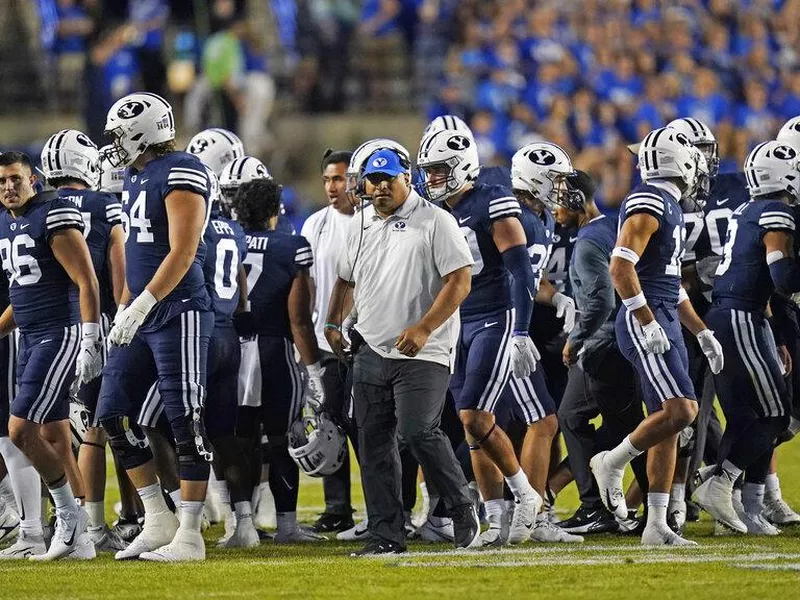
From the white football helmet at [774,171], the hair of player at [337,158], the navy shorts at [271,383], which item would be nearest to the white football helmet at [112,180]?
the hair of player at [337,158]

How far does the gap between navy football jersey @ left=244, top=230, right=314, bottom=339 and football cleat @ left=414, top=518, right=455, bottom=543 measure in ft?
3.94

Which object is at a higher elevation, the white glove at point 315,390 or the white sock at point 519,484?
the white glove at point 315,390

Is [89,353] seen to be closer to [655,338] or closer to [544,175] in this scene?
[655,338]

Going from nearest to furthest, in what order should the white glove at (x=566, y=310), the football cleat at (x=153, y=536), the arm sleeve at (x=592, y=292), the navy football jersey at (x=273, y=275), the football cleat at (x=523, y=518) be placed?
1. the football cleat at (x=153, y=536)
2. the football cleat at (x=523, y=518)
3. the arm sleeve at (x=592, y=292)
4. the navy football jersey at (x=273, y=275)
5. the white glove at (x=566, y=310)

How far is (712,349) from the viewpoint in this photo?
779 cm

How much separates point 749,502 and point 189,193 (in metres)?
3.21

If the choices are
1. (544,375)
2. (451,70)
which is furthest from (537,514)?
(451,70)

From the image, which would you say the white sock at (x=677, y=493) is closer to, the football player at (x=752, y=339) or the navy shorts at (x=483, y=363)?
the football player at (x=752, y=339)

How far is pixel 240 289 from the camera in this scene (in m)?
8.23

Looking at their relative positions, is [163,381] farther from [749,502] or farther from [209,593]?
[749,502]

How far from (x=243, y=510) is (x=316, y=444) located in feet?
1.61

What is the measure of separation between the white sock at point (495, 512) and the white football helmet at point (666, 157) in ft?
5.44

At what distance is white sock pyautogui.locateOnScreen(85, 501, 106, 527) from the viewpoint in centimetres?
786

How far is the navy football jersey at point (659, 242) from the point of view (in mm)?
7509
